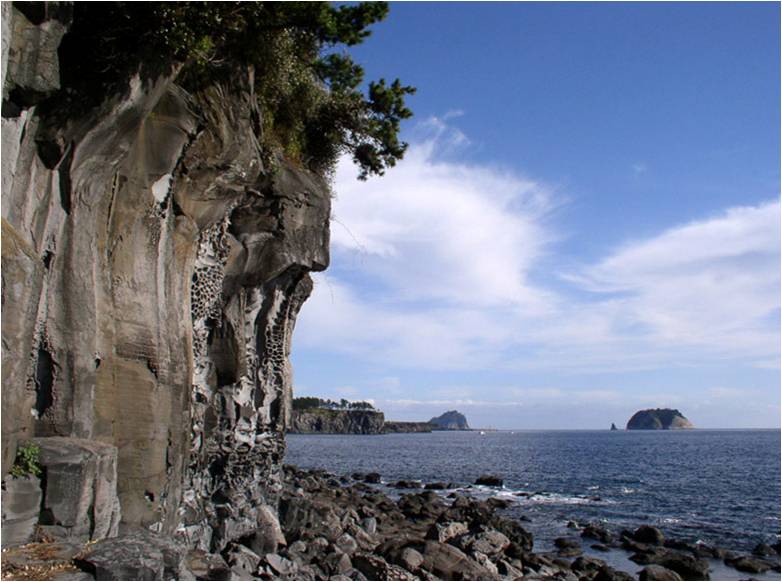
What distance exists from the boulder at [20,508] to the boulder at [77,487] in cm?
19

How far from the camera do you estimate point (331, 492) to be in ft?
132

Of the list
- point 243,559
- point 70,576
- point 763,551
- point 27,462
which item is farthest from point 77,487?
point 763,551

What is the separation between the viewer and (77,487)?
9.40m

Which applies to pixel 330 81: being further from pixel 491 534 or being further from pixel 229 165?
pixel 491 534

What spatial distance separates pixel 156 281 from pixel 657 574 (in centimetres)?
1892

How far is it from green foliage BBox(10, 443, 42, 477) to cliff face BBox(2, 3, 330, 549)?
225 millimetres

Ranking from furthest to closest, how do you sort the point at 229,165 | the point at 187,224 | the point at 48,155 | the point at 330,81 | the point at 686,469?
the point at 686,469 → the point at 330,81 → the point at 229,165 → the point at 187,224 → the point at 48,155

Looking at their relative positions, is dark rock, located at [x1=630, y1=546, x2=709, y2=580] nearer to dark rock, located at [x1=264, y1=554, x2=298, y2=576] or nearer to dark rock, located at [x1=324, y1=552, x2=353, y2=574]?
dark rock, located at [x1=324, y1=552, x2=353, y2=574]

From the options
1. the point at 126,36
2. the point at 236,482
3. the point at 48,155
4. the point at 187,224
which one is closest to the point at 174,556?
the point at 48,155

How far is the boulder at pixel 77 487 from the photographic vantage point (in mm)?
9106

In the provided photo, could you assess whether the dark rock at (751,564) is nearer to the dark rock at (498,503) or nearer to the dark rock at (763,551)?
the dark rock at (763,551)

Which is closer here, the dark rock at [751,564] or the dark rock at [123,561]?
the dark rock at [123,561]

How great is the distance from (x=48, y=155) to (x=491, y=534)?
20005mm

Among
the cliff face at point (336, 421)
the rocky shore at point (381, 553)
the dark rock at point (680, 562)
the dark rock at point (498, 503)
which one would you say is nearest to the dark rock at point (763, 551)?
the rocky shore at point (381, 553)
